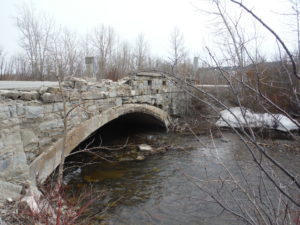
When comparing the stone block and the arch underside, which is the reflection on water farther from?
the stone block

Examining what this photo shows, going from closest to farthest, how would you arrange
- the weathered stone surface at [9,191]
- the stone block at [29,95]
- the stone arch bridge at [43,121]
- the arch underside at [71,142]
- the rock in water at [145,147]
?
the weathered stone surface at [9,191] < the stone arch bridge at [43,121] < the stone block at [29,95] < the arch underside at [71,142] < the rock in water at [145,147]

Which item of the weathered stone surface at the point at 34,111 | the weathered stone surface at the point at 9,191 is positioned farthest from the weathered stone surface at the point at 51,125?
the weathered stone surface at the point at 9,191

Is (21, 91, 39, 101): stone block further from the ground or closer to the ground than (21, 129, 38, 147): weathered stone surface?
further from the ground

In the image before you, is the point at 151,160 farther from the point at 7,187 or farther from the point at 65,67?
the point at 7,187

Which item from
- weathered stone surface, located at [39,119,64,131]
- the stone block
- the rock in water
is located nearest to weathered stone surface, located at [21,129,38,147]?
weathered stone surface, located at [39,119,64,131]

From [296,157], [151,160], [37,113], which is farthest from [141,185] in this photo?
[296,157]

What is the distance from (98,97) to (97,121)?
22.9 inches

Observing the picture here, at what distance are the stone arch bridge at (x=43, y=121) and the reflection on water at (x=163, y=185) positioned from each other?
124 centimetres

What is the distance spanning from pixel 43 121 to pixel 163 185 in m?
2.78

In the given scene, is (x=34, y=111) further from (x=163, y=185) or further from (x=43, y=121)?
(x=163, y=185)

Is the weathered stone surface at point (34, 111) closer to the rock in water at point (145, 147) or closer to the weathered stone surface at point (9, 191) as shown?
the weathered stone surface at point (9, 191)

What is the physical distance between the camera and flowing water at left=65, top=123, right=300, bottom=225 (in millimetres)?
3646

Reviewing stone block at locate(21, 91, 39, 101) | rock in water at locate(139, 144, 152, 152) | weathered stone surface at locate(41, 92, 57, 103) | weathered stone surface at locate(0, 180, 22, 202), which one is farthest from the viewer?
rock in water at locate(139, 144, 152, 152)

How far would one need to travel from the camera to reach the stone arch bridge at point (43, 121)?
2.77 m
